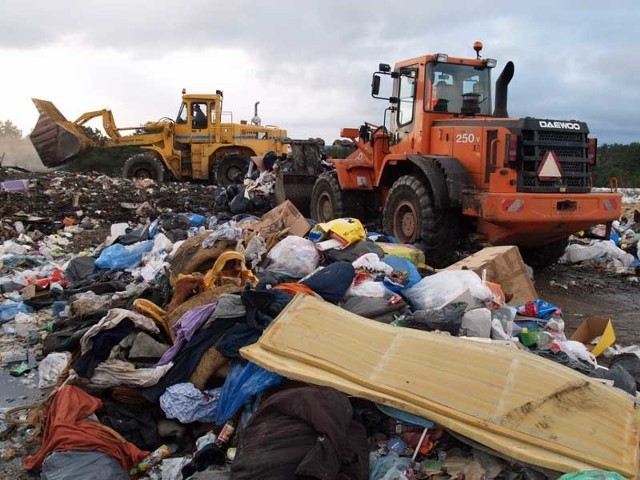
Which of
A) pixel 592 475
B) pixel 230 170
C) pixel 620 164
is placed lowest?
pixel 592 475

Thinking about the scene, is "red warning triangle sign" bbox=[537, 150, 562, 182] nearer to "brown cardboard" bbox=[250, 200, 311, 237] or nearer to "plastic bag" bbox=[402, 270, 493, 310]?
"plastic bag" bbox=[402, 270, 493, 310]

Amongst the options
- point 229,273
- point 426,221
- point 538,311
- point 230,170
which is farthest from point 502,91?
point 230,170

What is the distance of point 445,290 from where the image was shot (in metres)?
4.46

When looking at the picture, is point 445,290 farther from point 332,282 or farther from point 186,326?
point 186,326

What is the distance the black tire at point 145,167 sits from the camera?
16.1 meters

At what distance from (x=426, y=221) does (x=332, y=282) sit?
2.44 m

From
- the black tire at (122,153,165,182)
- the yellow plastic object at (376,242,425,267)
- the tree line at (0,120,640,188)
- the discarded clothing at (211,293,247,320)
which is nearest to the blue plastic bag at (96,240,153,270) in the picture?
the yellow plastic object at (376,242,425,267)

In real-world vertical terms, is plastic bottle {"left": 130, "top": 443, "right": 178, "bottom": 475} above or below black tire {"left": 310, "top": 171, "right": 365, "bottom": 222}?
below

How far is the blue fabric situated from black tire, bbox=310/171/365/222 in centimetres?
404

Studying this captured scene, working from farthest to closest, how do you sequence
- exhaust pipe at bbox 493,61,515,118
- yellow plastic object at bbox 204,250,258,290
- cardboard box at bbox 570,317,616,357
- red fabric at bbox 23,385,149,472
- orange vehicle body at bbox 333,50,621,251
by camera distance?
exhaust pipe at bbox 493,61,515,118, orange vehicle body at bbox 333,50,621,251, yellow plastic object at bbox 204,250,258,290, cardboard box at bbox 570,317,616,357, red fabric at bbox 23,385,149,472

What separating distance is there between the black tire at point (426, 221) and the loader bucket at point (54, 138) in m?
10.7

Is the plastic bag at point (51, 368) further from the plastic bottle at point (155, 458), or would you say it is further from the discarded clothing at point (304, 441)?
the discarded clothing at point (304, 441)

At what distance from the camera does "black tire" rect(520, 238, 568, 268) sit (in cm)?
743

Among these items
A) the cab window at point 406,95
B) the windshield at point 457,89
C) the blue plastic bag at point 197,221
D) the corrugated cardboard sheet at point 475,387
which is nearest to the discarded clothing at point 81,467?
the corrugated cardboard sheet at point 475,387
